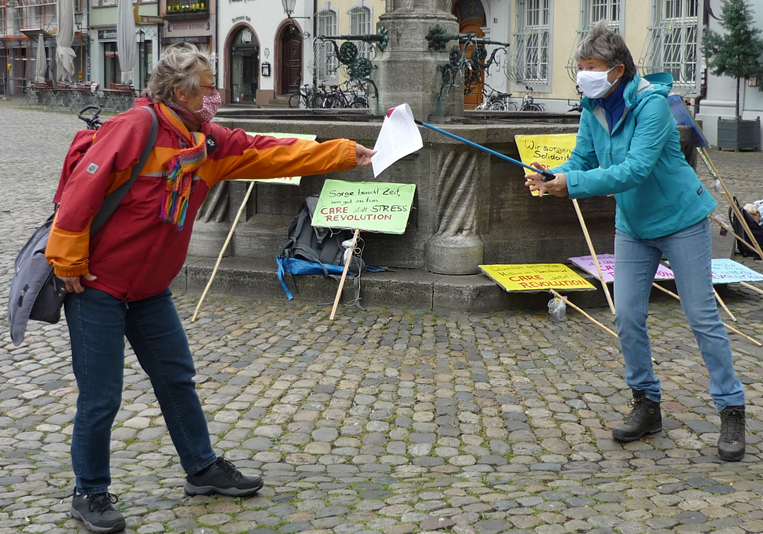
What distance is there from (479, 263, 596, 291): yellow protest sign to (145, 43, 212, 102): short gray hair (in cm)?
362

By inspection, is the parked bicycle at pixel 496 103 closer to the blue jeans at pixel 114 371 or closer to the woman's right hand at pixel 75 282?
the blue jeans at pixel 114 371

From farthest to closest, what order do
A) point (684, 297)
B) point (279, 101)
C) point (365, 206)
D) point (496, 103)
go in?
point (279, 101) → point (496, 103) → point (365, 206) → point (684, 297)

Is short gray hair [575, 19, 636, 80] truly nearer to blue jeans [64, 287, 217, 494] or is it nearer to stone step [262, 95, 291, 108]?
blue jeans [64, 287, 217, 494]

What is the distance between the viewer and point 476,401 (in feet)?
16.6

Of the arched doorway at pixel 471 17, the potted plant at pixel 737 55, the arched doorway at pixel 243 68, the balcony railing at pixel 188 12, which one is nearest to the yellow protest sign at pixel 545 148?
the potted plant at pixel 737 55

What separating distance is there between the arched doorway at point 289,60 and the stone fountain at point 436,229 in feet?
86.6

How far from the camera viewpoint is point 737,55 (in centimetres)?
1922

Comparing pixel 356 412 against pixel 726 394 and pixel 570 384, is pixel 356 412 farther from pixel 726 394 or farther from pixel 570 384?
pixel 726 394

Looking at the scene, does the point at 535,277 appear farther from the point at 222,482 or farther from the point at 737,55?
the point at 737,55

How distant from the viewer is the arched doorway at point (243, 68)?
35.8 metres

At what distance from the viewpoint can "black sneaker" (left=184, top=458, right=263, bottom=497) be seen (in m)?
3.80

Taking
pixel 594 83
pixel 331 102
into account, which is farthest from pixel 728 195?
pixel 331 102

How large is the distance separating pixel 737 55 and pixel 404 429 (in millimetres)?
16885

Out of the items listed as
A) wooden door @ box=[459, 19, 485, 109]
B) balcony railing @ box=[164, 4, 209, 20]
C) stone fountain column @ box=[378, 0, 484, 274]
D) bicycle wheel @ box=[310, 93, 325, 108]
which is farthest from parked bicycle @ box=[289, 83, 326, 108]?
stone fountain column @ box=[378, 0, 484, 274]
